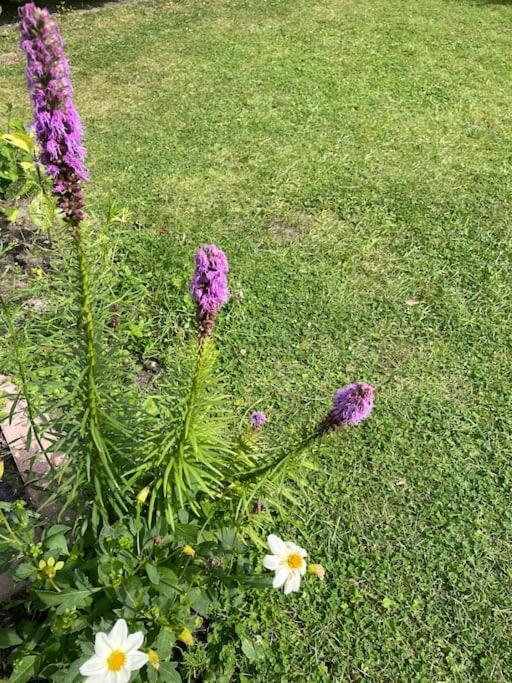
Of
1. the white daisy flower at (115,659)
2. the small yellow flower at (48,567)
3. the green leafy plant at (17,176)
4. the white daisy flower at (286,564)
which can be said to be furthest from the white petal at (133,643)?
the green leafy plant at (17,176)

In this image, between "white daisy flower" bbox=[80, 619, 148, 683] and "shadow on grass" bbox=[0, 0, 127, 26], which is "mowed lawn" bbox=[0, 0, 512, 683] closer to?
"shadow on grass" bbox=[0, 0, 127, 26]

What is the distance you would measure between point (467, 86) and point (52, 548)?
5657 mm

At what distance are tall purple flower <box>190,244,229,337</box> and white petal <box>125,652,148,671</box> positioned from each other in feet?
2.62

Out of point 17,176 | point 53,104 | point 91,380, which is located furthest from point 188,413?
point 17,176

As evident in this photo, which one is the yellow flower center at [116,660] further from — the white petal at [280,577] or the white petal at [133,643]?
the white petal at [280,577]

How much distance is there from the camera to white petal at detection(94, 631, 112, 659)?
1349 mm

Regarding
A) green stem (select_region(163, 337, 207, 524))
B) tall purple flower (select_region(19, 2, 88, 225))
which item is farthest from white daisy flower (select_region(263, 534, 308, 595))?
tall purple flower (select_region(19, 2, 88, 225))

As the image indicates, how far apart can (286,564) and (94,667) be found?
1.86 feet

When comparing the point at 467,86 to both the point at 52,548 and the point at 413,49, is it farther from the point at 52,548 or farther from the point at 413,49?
the point at 52,548

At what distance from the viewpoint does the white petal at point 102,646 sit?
1349 mm

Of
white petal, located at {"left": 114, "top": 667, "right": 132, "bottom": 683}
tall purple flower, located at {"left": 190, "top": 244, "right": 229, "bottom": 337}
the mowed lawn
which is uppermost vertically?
tall purple flower, located at {"left": 190, "top": 244, "right": 229, "bottom": 337}

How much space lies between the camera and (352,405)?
1.52 m

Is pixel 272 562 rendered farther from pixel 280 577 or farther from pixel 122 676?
pixel 122 676

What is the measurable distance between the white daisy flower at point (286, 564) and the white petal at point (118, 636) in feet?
1.38
